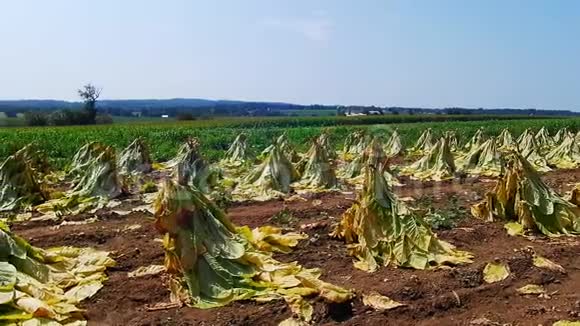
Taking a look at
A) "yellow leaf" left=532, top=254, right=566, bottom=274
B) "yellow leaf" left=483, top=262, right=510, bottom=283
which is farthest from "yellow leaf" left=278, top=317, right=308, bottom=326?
"yellow leaf" left=532, top=254, right=566, bottom=274

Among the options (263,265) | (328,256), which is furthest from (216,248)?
(328,256)

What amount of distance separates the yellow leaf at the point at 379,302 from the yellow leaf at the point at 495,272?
1.51 meters

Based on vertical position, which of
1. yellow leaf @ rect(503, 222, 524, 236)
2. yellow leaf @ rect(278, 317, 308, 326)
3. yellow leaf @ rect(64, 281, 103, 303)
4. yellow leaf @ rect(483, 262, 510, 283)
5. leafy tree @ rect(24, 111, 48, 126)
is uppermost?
yellow leaf @ rect(503, 222, 524, 236)

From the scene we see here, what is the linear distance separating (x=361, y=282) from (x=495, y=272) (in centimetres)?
174

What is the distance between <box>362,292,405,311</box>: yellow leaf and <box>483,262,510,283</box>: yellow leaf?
4.96 ft

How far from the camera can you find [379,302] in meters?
6.84

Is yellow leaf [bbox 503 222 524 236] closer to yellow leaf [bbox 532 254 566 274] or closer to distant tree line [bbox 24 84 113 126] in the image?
yellow leaf [bbox 532 254 566 274]

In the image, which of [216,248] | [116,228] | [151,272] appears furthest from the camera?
[116,228]

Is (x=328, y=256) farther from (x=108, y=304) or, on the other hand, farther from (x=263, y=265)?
(x=108, y=304)

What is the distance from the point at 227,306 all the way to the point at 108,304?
4.27 feet

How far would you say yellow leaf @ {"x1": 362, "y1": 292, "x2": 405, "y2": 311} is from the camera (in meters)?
6.75

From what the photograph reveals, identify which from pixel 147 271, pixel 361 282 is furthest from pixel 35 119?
pixel 361 282

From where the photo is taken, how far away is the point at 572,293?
24.1 ft

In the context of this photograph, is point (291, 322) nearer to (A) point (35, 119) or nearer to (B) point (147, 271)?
(B) point (147, 271)
